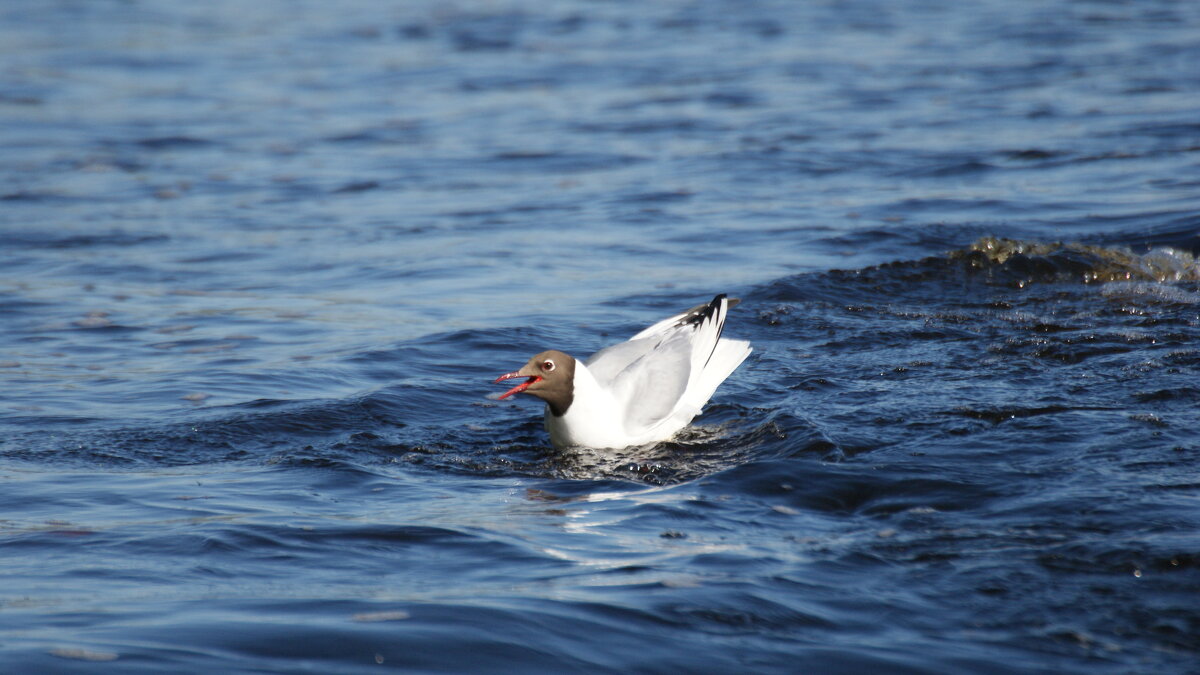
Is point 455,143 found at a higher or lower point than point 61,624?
higher

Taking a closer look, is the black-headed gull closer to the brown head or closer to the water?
the brown head

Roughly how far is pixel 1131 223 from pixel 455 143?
334 inches

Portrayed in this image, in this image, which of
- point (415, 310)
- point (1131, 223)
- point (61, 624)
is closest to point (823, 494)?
point (61, 624)

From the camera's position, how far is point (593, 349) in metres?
9.42

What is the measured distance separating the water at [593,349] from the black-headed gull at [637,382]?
198 millimetres

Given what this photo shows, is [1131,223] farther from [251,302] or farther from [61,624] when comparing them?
[61,624]

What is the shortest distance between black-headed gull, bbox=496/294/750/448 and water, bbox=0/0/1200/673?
20cm

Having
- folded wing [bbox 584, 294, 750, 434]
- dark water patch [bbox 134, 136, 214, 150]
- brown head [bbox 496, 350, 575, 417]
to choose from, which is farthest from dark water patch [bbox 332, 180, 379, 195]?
brown head [bbox 496, 350, 575, 417]

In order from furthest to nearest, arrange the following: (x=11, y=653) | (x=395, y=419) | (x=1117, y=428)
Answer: (x=395, y=419) < (x=1117, y=428) < (x=11, y=653)

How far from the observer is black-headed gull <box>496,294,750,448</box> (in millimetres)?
7312

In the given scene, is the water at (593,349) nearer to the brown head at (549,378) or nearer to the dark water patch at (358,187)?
the dark water patch at (358,187)

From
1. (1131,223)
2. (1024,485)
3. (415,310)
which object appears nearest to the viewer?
(1024,485)

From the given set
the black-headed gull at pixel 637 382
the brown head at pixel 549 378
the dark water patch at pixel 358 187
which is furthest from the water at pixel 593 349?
the brown head at pixel 549 378

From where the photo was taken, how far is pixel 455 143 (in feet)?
56.3
